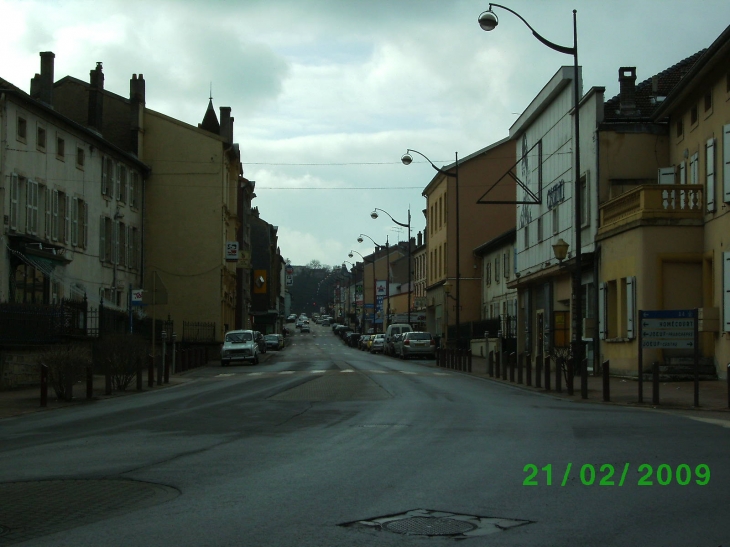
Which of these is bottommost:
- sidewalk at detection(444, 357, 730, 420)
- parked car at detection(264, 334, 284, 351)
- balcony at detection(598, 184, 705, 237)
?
parked car at detection(264, 334, 284, 351)

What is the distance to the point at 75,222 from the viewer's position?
4184 cm

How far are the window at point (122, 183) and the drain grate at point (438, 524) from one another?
144 feet

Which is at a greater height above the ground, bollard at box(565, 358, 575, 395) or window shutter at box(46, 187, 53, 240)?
window shutter at box(46, 187, 53, 240)

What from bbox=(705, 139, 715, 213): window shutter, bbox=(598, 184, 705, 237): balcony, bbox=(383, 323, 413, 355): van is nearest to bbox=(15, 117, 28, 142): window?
bbox=(598, 184, 705, 237): balcony

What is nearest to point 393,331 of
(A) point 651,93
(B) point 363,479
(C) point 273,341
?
(C) point 273,341

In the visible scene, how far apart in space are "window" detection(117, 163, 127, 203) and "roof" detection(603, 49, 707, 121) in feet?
86.3

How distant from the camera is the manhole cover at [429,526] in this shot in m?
6.71

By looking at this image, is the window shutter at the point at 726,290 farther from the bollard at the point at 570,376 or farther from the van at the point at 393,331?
the van at the point at 393,331

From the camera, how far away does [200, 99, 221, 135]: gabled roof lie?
71.1m

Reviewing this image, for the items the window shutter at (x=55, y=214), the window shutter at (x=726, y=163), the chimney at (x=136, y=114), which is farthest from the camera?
the chimney at (x=136, y=114)

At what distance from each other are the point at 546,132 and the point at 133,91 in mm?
25696

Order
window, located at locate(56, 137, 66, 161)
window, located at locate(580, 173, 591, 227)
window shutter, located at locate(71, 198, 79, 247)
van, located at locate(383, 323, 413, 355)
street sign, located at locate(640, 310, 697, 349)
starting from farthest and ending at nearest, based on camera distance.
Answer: van, located at locate(383, 323, 413, 355) < window shutter, located at locate(71, 198, 79, 247) < window, located at locate(56, 137, 66, 161) < window, located at locate(580, 173, 591, 227) < street sign, located at locate(640, 310, 697, 349)

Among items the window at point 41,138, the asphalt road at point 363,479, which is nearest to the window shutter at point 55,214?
the window at point 41,138

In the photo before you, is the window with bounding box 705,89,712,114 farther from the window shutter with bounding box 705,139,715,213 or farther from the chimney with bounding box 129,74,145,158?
the chimney with bounding box 129,74,145,158
